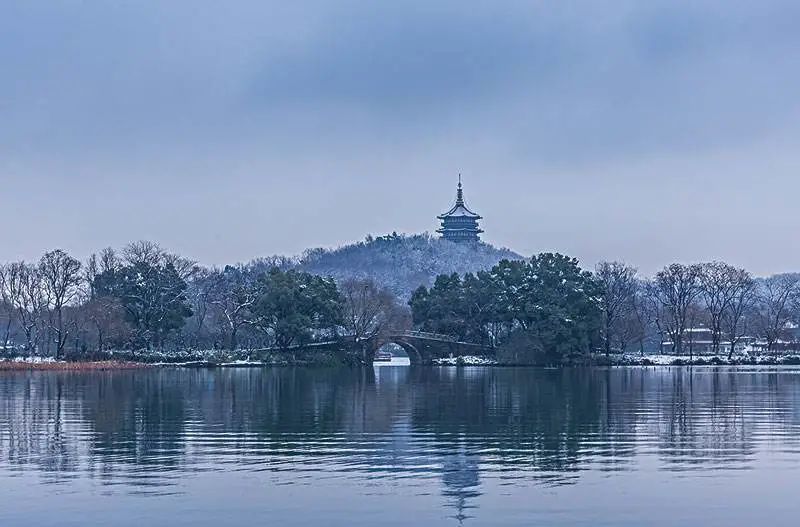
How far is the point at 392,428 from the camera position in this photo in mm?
33281

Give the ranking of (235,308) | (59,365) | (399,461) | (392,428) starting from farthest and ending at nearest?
(235,308) < (59,365) < (392,428) < (399,461)

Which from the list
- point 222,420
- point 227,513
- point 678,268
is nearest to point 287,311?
point 678,268

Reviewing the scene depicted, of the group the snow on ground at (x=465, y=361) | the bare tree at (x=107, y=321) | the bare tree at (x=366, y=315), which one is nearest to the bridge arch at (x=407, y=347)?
the bare tree at (x=366, y=315)

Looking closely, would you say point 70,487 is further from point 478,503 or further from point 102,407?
point 102,407

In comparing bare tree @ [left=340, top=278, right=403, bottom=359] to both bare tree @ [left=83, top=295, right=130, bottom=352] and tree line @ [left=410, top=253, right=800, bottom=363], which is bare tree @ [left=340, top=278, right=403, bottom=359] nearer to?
tree line @ [left=410, top=253, right=800, bottom=363]

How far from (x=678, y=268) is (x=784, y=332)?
35.6m

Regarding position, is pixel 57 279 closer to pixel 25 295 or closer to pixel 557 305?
pixel 25 295

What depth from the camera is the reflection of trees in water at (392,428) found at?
25.2 meters

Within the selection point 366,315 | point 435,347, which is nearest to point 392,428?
point 366,315

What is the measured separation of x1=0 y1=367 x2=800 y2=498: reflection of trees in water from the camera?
2519cm

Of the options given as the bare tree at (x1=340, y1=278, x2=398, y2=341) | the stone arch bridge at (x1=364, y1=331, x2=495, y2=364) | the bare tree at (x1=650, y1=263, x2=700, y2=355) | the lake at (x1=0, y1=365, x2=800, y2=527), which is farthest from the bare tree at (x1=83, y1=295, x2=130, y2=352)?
the bare tree at (x1=650, y1=263, x2=700, y2=355)

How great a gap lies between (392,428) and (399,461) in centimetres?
775

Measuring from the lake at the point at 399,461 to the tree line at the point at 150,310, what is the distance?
45.1m

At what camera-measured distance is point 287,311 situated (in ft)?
311
